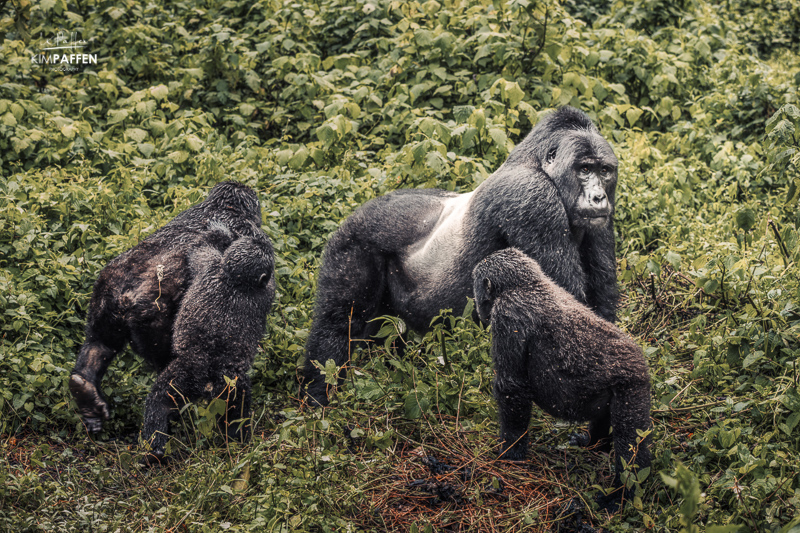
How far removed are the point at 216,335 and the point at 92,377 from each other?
701 millimetres

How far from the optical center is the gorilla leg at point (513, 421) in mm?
3082

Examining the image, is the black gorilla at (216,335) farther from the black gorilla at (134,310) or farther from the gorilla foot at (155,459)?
the black gorilla at (134,310)

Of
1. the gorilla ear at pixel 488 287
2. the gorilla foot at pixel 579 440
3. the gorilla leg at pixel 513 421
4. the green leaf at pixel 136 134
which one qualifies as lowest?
the gorilla foot at pixel 579 440

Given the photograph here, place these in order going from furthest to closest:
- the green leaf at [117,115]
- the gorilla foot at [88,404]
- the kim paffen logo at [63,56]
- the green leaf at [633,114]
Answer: the kim paffen logo at [63,56]
the green leaf at [633,114]
the green leaf at [117,115]
the gorilla foot at [88,404]

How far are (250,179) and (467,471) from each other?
319 cm

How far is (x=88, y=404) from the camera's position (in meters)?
3.52

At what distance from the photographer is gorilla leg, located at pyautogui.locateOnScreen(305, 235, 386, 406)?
4113mm

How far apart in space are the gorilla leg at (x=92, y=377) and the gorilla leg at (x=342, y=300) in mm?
1011

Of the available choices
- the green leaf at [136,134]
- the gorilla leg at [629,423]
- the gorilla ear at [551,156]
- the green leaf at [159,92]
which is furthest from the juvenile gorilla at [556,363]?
the green leaf at [159,92]

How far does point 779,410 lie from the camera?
3.15 metres

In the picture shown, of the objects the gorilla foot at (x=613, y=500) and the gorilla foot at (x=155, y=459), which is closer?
the gorilla foot at (x=613, y=500)

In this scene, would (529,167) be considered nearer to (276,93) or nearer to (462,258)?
(462,258)

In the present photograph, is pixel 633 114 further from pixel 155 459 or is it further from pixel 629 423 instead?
pixel 155 459

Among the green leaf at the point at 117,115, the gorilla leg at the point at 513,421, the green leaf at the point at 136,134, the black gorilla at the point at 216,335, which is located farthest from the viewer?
the green leaf at the point at 117,115
